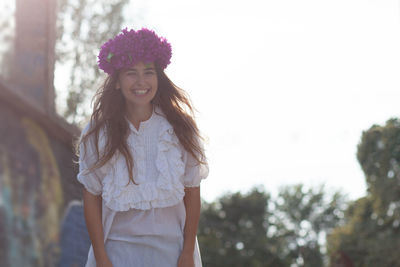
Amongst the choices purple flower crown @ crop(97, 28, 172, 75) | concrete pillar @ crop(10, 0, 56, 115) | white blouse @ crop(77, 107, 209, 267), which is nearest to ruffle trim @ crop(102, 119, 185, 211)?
white blouse @ crop(77, 107, 209, 267)

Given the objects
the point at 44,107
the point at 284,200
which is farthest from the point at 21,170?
the point at 284,200

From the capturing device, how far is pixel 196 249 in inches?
134

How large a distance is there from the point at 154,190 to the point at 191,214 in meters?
0.25

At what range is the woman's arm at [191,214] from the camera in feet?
11.0

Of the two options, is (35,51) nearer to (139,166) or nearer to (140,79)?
(140,79)

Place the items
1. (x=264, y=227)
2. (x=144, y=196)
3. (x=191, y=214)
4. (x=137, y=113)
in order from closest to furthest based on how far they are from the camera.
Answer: (x=144, y=196)
(x=191, y=214)
(x=137, y=113)
(x=264, y=227)

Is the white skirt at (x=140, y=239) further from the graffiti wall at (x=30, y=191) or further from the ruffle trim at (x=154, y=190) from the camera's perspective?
the graffiti wall at (x=30, y=191)

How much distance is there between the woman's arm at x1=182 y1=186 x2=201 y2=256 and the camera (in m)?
3.35

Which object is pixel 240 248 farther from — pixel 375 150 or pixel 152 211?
pixel 152 211

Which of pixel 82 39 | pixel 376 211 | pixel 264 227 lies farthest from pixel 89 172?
pixel 264 227

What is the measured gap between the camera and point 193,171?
133 inches

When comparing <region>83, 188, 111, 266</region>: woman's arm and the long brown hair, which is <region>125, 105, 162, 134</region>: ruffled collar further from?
<region>83, 188, 111, 266</region>: woman's arm

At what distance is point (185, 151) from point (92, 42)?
22.9 m

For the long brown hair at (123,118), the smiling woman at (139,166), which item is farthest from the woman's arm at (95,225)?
the long brown hair at (123,118)
